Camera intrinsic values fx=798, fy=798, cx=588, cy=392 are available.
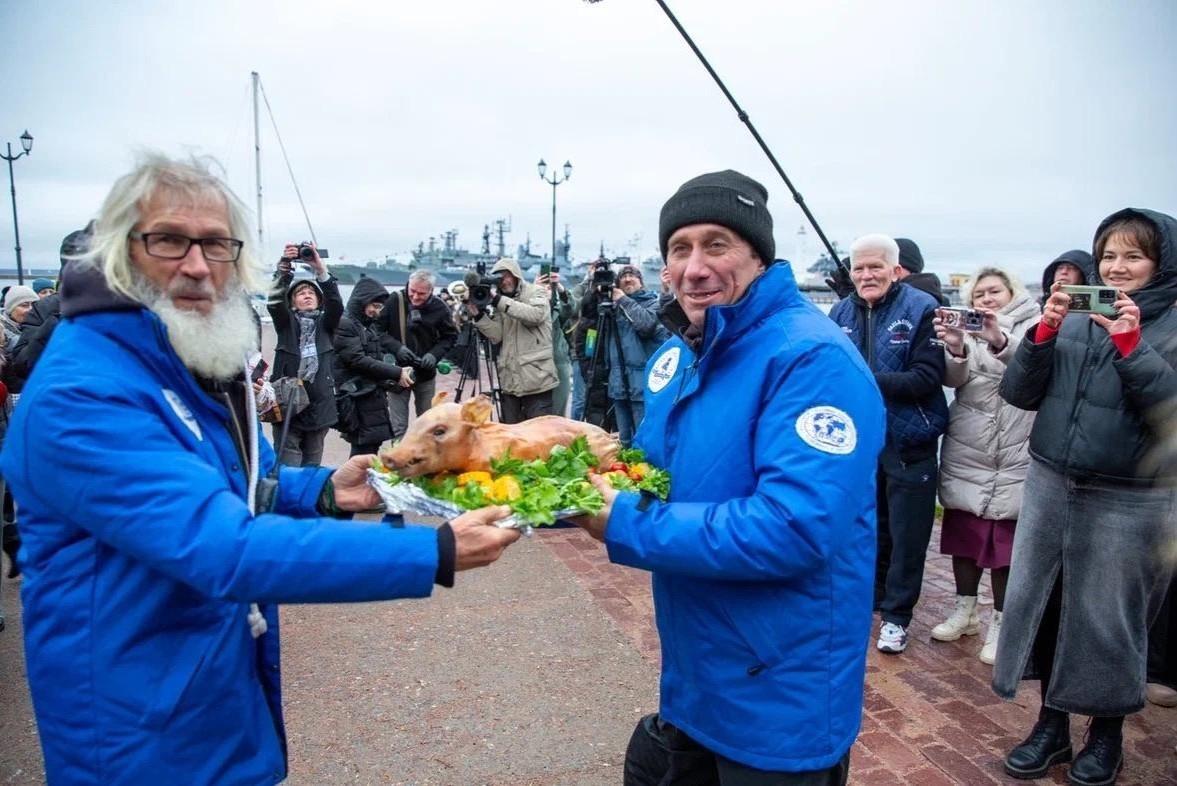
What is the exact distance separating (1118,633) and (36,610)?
3.75 metres

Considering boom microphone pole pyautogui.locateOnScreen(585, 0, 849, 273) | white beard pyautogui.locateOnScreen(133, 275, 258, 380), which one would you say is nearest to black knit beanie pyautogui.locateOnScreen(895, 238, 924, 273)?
boom microphone pole pyautogui.locateOnScreen(585, 0, 849, 273)

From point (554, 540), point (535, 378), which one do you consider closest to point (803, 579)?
point (554, 540)

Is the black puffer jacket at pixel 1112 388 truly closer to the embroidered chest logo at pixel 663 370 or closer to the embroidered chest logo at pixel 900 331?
the embroidered chest logo at pixel 900 331

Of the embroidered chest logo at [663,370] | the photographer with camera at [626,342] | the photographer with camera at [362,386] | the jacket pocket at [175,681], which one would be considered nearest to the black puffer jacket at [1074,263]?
the embroidered chest logo at [663,370]

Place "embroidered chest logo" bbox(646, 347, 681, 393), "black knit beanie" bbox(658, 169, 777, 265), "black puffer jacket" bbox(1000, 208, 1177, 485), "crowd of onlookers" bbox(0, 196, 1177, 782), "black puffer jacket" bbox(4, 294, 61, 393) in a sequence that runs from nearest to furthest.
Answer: "black knit beanie" bbox(658, 169, 777, 265), "embroidered chest logo" bbox(646, 347, 681, 393), "black puffer jacket" bbox(1000, 208, 1177, 485), "crowd of onlookers" bbox(0, 196, 1177, 782), "black puffer jacket" bbox(4, 294, 61, 393)

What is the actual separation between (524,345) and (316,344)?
2.09 meters

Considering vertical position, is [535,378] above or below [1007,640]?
above

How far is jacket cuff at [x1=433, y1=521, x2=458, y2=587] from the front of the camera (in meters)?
1.71

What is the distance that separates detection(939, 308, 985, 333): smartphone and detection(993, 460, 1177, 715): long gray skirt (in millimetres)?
1097

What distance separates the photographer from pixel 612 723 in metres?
3.79

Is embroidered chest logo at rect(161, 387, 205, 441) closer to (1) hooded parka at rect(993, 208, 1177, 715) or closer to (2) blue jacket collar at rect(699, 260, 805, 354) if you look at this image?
(2) blue jacket collar at rect(699, 260, 805, 354)

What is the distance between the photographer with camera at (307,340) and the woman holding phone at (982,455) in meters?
4.79

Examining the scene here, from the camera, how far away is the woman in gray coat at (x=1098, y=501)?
3.16 metres

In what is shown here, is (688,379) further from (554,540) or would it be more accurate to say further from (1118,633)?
(554,540)
